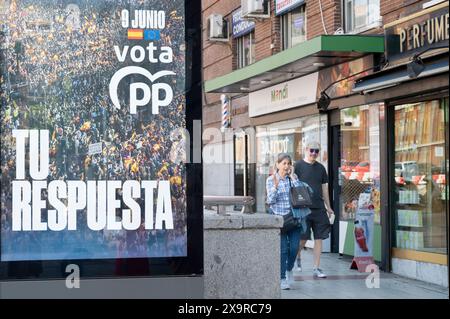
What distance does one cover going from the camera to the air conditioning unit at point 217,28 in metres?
19.7

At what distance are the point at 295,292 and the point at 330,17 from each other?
5956 millimetres

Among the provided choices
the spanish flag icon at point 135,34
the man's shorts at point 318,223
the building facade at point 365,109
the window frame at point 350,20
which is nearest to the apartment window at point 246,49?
the building facade at point 365,109

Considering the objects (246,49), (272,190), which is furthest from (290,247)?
(246,49)

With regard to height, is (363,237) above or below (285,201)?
below

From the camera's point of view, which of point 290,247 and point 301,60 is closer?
point 290,247

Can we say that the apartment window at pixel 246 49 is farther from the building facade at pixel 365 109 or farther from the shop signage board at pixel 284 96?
the shop signage board at pixel 284 96

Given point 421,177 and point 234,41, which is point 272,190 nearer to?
point 421,177

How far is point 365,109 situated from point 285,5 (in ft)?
15.5

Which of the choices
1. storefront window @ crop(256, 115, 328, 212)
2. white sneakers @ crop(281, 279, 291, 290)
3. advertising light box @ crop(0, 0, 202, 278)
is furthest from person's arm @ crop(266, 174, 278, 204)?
advertising light box @ crop(0, 0, 202, 278)

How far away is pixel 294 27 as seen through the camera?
15.7m

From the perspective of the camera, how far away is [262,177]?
1747cm

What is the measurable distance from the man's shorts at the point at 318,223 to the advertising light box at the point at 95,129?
516cm

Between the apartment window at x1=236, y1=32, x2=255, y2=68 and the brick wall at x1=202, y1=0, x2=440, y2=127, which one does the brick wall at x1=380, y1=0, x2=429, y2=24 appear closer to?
the brick wall at x1=202, y1=0, x2=440, y2=127
